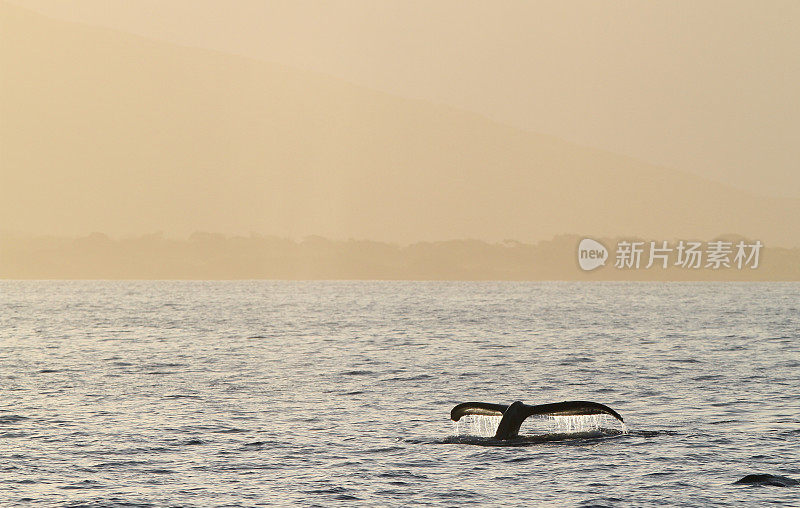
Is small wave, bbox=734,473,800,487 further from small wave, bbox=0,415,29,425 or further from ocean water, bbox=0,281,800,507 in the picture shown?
small wave, bbox=0,415,29,425

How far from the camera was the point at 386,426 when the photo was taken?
125 feet

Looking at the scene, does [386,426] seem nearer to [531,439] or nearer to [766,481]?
[531,439]

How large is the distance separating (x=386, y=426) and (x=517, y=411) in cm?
691

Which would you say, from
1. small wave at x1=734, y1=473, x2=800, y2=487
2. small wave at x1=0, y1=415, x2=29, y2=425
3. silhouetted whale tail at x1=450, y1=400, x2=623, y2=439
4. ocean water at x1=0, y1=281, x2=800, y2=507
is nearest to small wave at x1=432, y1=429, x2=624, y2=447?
ocean water at x1=0, y1=281, x2=800, y2=507

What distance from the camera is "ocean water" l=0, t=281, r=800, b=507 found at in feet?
88.4

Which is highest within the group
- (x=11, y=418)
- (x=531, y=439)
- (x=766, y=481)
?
(x=531, y=439)

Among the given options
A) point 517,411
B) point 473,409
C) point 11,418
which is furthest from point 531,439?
point 11,418

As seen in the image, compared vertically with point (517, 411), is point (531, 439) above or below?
below

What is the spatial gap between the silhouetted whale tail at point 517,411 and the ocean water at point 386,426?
75 centimetres

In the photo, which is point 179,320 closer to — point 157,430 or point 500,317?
→ point 500,317

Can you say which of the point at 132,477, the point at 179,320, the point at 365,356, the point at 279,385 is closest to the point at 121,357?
the point at 365,356

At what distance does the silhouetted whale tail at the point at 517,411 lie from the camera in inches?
1239

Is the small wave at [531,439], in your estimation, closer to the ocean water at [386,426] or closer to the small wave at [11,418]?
the ocean water at [386,426]

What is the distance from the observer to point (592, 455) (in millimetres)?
31156
